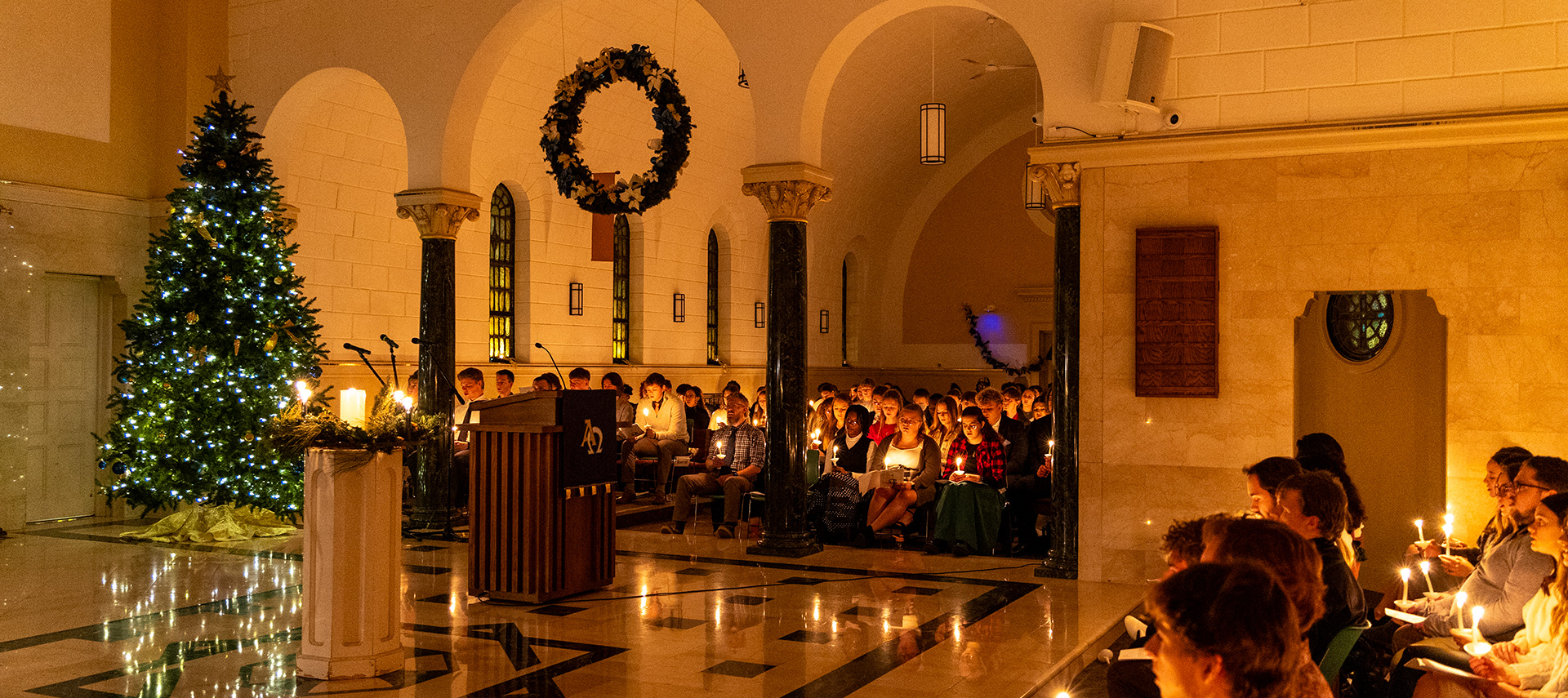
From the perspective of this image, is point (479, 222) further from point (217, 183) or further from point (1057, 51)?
point (1057, 51)

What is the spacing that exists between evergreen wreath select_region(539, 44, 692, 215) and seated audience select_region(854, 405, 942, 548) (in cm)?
285

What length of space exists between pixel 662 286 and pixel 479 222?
138 inches

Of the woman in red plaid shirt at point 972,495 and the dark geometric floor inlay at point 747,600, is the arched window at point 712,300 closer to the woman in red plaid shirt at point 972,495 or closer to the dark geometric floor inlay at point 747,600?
the woman in red plaid shirt at point 972,495

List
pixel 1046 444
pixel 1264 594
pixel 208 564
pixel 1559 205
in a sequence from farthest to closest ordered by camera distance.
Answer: pixel 1046 444 < pixel 208 564 < pixel 1559 205 < pixel 1264 594

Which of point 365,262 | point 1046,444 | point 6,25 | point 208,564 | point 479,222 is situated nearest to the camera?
point 208,564

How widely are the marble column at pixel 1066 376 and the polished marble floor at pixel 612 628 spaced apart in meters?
0.31

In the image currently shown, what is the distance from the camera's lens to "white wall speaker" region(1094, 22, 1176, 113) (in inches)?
308

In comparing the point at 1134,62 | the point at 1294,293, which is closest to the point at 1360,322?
the point at 1294,293

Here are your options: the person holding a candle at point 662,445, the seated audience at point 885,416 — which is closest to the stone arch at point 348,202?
the person holding a candle at point 662,445

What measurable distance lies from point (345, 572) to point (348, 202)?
8.76 meters

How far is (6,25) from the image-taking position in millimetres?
10734

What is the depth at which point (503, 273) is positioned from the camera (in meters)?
15.4

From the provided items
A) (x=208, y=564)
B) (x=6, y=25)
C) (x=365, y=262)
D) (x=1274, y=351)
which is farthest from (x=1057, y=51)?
(x=6, y=25)

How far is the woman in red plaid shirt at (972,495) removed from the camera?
952 centimetres
